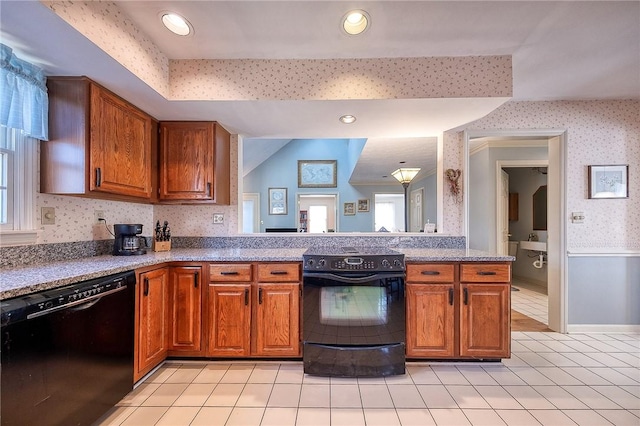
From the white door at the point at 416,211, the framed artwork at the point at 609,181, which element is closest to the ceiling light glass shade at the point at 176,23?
the framed artwork at the point at 609,181

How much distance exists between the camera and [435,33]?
1.79m

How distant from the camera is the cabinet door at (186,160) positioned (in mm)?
2443

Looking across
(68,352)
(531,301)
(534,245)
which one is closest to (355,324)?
(68,352)

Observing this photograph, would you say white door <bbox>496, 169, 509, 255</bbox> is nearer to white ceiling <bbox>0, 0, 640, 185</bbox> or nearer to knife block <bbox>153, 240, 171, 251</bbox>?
white ceiling <bbox>0, 0, 640, 185</bbox>

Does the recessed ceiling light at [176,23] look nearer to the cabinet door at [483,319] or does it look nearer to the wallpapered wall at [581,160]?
the wallpapered wall at [581,160]

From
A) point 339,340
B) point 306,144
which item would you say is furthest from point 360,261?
point 306,144

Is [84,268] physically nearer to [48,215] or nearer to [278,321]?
[48,215]

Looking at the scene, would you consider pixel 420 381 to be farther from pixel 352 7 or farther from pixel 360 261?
pixel 352 7

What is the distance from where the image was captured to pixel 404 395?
5.87 ft

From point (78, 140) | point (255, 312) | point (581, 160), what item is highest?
point (581, 160)

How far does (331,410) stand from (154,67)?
247 centimetres

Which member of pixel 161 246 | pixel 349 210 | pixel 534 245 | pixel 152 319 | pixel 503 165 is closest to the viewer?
pixel 152 319

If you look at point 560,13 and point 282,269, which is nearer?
point 560,13

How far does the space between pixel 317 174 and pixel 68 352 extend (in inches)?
252
